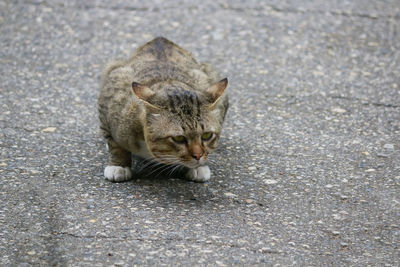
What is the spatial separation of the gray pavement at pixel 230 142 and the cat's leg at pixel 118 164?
0.08 metres

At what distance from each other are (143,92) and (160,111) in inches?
7.7

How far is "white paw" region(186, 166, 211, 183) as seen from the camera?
4633mm

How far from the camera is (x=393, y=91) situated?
243 inches

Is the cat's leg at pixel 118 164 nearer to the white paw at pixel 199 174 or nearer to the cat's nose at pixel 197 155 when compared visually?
the white paw at pixel 199 174

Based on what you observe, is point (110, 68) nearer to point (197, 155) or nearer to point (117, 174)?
point (117, 174)

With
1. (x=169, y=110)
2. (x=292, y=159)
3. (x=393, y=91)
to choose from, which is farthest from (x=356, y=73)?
(x=169, y=110)

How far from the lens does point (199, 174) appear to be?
15.2ft

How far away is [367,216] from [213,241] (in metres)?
1.13

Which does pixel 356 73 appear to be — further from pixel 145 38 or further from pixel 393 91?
pixel 145 38

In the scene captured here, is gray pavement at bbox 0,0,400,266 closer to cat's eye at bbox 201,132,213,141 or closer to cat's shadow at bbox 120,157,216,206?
cat's shadow at bbox 120,157,216,206

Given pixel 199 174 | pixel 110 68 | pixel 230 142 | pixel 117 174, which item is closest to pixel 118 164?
pixel 117 174

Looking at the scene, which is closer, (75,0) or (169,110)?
(169,110)

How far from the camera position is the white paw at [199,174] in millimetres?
4633

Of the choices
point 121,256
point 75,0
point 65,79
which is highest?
point 75,0
